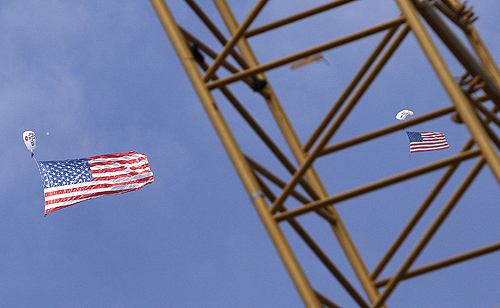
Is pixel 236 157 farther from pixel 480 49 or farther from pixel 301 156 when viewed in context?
pixel 480 49

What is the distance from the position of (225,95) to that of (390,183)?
3.60 meters

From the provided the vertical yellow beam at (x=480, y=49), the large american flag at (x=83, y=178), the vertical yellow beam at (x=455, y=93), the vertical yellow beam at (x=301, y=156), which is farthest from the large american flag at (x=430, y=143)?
the vertical yellow beam at (x=455, y=93)

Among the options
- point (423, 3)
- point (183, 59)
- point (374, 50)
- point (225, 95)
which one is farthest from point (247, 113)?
point (423, 3)

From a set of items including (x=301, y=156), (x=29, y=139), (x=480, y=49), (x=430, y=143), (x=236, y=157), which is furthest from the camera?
(x=29, y=139)

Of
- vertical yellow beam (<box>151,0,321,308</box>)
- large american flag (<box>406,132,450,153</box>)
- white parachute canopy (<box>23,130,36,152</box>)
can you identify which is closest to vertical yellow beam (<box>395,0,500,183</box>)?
vertical yellow beam (<box>151,0,321,308</box>)

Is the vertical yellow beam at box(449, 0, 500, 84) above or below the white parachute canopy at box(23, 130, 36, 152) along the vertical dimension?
below

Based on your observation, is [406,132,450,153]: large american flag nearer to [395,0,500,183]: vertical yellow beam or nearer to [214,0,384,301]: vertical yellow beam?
[214,0,384,301]: vertical yellow beam

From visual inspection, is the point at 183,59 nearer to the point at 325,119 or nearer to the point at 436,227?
the point at 325,119

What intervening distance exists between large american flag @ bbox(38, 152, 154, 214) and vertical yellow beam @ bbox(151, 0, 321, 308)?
16.8m

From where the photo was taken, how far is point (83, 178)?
31781 mm

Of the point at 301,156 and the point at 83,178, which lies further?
the point at 83,178

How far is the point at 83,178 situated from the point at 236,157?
61.6 feet

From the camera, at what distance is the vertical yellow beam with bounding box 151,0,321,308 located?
13.0 m

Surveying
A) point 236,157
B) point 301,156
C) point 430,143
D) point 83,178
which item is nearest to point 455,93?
point 236,157
